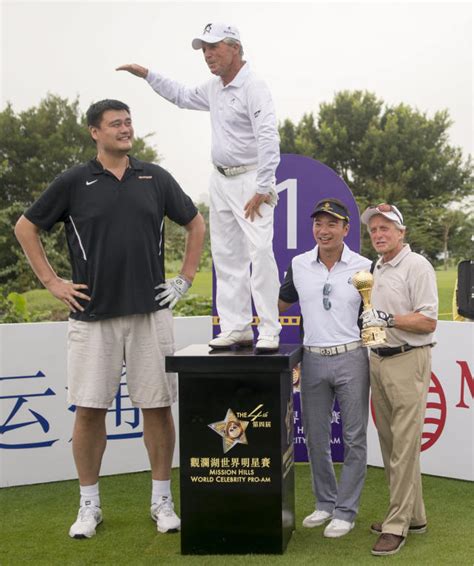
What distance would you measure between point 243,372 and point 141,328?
64 cm

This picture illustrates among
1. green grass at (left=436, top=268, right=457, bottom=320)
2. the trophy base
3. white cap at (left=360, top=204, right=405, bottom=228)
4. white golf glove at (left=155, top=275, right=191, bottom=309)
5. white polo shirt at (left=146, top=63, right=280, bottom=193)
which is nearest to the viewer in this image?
the trophy base

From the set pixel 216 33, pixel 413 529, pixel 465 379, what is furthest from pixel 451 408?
pixel 216 33

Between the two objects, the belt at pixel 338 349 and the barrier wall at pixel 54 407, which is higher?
the belt at pixel 338 349

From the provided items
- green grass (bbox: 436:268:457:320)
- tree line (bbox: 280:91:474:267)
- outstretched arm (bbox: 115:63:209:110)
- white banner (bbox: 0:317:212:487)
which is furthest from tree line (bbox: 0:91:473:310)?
outstretched arm (bbox: 115:63:209:110)

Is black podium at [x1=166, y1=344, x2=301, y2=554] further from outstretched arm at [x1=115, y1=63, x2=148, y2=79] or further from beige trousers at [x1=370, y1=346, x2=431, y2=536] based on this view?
outstretched arm at [x1=115, y1=63, x2=148, y2=79]

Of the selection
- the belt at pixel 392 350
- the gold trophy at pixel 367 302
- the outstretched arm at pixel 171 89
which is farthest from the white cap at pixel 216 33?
the belt at pixel 392 350

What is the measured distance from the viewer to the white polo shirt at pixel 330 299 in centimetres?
420

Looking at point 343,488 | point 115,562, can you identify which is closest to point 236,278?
point 343,488

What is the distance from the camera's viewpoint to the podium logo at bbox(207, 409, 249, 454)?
13.2 feet

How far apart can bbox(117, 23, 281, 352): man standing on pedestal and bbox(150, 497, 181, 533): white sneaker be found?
0.93 meters

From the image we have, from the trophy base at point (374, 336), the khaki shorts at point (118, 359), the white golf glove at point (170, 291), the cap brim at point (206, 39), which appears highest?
the cap brim at point (206, 39)

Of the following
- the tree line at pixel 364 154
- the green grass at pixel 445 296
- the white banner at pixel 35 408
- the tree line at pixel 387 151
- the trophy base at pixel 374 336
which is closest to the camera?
the trophy base at pixel 374 336

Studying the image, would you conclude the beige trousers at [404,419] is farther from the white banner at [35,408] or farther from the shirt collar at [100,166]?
the white banner at [35,408]

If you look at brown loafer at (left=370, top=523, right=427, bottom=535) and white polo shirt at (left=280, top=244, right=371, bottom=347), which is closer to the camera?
white polo shirt at (left=280, top=244, right=371, bottom=347)
